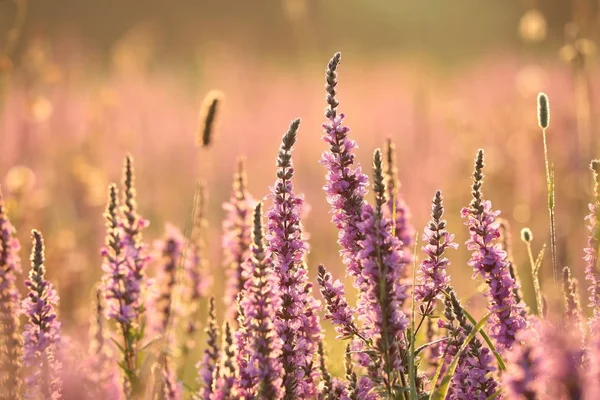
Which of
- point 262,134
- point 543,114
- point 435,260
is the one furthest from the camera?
point 262,134

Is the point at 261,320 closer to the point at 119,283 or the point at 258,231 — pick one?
the point at 258,231

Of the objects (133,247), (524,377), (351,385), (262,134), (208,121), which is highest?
(262,134)

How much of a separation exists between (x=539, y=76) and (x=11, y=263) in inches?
190

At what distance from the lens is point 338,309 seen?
2494 mm

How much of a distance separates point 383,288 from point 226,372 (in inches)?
20.2

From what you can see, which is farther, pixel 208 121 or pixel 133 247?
pixel 208 121

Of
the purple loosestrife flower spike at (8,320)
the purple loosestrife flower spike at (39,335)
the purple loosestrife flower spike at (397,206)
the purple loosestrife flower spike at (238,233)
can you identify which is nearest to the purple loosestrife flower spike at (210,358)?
the purple loosestrife flower spike at (39,335)

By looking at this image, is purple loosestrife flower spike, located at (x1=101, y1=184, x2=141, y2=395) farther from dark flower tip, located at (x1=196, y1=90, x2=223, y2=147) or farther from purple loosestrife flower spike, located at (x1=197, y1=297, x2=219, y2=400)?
dark flower tip, located at (x1=196, y1=90, x2=223, y2=147)

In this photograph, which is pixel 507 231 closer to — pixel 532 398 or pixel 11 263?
pixel 532 398

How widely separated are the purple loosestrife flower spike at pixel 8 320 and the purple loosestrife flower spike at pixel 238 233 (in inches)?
51.1

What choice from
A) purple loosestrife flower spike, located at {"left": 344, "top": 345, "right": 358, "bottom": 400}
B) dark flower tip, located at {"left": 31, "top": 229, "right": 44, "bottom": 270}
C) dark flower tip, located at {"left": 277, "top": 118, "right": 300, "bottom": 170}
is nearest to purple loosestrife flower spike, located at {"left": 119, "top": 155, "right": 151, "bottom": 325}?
dark flower tip, located at {"left": 31, "top": 229, "right": 44, "bottom": 270}

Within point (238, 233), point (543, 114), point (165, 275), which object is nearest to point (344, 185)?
point (543, 114)

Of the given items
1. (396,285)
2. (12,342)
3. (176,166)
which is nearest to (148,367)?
(12,342)

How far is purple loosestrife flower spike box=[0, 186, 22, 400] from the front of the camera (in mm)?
2418
